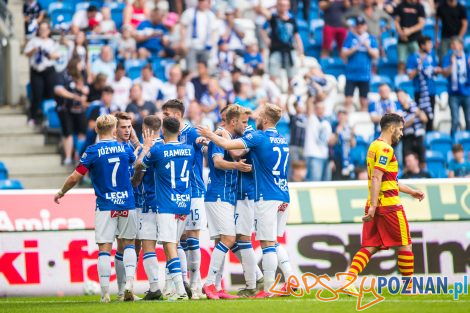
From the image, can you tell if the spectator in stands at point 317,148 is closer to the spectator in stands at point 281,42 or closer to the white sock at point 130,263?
the spectator in stands at point 281,42

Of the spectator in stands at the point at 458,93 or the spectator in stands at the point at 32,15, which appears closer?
the spectator in stands at the point at 32,15

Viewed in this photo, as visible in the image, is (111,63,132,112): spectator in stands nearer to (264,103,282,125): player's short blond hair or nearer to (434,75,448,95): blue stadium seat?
(434,75,448,95): blue stadium seat

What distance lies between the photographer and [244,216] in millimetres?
14523

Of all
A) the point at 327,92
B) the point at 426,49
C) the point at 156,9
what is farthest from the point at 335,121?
the point at 156,9

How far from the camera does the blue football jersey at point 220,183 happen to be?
47.2ft

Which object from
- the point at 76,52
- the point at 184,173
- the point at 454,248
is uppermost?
the point at 76,52

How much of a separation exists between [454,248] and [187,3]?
9.53 metres

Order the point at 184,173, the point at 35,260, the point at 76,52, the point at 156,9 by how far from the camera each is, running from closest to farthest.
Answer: the point at 184,173
the point at 35,260
the point at 76,52
the point at 156,9

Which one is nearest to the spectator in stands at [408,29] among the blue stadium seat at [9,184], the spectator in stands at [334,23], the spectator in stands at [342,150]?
the spectator in stands at [334,23]

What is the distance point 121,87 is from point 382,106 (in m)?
4.62

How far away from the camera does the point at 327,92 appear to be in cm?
2252

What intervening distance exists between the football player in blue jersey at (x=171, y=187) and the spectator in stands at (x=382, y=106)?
8.54m

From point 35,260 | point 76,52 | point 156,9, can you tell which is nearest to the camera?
point 35,260

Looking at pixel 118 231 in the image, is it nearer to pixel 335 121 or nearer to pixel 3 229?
pixel 3 229
